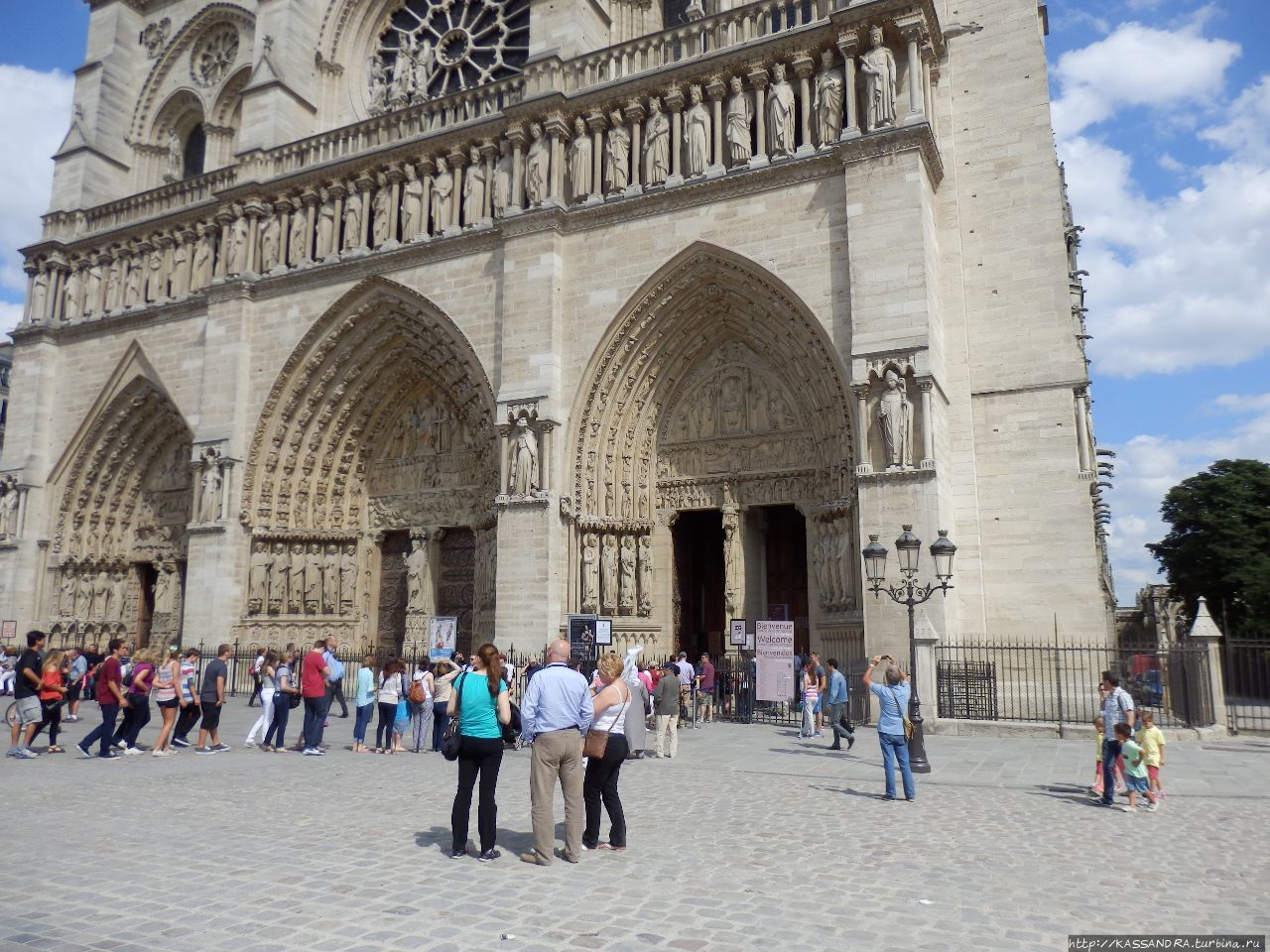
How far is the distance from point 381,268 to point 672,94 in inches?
276

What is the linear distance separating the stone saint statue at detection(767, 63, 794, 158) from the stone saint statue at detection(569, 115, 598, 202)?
11.6 feet

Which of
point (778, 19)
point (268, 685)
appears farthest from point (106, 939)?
point (778, 19)

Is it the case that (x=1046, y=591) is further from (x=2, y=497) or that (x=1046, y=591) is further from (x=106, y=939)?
(x=2, y=497)

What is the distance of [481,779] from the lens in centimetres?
584

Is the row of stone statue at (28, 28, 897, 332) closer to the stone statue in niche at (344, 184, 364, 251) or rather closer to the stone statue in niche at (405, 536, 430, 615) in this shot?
the stone statue in niche at (344, 184, 364, 251)

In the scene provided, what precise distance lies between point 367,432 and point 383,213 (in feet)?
16.1

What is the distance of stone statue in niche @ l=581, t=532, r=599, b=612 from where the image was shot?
16.7 metres

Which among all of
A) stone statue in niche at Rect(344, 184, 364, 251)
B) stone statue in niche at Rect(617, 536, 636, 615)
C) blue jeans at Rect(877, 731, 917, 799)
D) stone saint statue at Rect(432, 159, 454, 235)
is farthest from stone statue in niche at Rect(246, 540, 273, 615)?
blue jeans at Rect(877, 731, 917, 799)

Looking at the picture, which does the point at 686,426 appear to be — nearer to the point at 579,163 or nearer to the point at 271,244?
the point at 579,163

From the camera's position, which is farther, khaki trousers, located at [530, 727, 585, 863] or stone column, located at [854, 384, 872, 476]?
stone column, located at [854, 384, 872, 476]

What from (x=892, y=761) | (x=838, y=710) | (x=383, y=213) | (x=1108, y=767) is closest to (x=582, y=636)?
(x=838, y=710)

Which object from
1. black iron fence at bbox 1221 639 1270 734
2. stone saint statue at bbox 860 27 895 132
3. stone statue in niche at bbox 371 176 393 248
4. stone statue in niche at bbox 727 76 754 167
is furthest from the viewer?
stone statue in niche at bbox 371 176 393 248

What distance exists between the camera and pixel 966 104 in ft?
55.6

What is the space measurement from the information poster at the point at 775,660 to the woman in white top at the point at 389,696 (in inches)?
196
